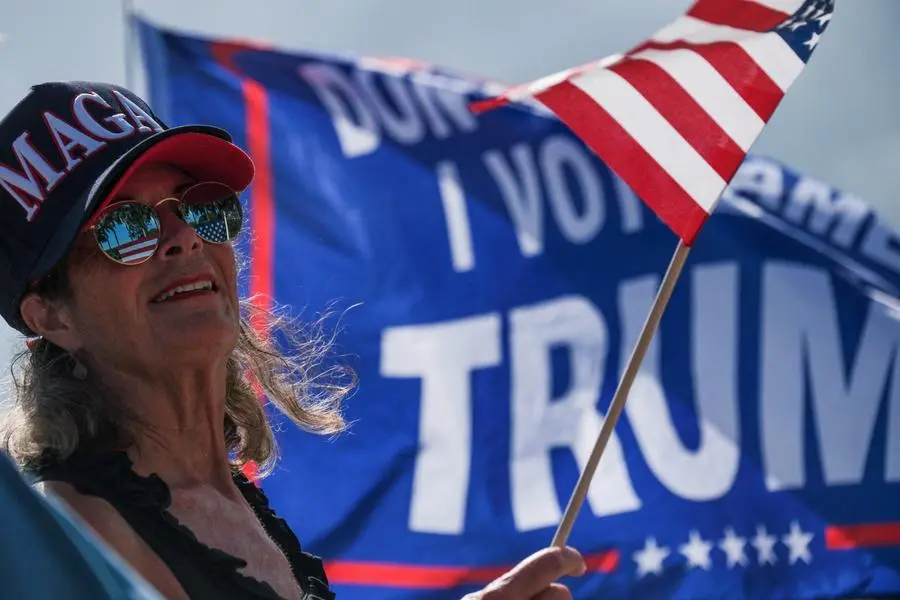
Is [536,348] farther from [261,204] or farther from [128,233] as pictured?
[128,233]

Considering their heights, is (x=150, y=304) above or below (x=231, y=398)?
above

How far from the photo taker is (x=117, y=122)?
2.17 metres

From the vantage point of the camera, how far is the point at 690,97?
2.99 m

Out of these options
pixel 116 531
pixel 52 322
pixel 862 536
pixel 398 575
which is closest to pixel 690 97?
pixel 52 322

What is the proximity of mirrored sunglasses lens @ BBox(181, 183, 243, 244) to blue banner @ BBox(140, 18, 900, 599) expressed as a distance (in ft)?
17.1

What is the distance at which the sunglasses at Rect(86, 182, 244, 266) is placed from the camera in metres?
2.15

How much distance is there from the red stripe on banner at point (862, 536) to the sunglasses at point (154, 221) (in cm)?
636

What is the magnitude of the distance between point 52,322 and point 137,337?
5.1 inches

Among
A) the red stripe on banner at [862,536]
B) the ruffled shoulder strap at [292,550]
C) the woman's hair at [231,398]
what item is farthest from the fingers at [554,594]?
the red stripe on banner at [862,536]

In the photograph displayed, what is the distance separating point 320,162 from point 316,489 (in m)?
1.75

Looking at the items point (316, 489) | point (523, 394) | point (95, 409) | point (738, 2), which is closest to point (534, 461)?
point (523, 394)

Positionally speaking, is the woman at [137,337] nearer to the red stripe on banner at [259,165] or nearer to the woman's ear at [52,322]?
the woman's ear at [52,322]

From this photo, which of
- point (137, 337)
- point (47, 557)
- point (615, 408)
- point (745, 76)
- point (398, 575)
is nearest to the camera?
point (47, 557)

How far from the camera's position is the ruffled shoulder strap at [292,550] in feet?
7.54
